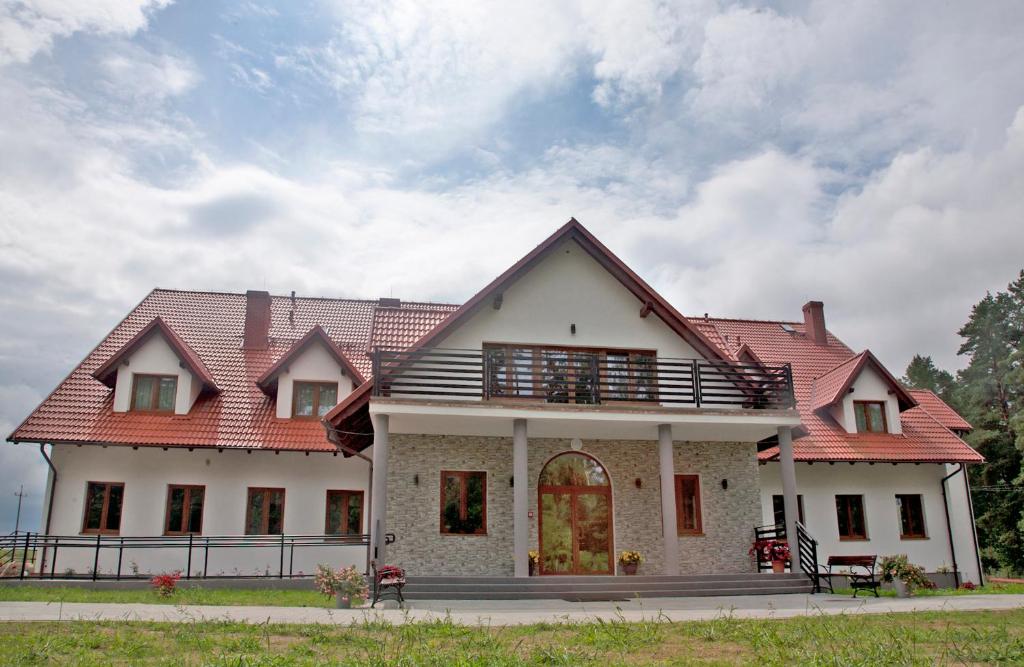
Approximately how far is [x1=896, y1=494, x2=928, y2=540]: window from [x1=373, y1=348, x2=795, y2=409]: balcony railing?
747cm

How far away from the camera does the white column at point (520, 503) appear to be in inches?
619

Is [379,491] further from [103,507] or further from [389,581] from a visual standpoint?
[103,507]

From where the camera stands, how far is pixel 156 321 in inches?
821

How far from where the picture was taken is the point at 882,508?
2292 centimetres

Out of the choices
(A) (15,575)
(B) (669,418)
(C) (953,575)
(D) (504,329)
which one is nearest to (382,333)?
(D) (504,329)

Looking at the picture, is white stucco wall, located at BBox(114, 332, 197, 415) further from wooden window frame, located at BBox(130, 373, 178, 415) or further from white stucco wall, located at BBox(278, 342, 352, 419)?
white stucco wall, located at BBox(278, 342, 352, 419)

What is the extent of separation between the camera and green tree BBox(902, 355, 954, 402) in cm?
4845

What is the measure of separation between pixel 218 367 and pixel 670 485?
1320 centimetres

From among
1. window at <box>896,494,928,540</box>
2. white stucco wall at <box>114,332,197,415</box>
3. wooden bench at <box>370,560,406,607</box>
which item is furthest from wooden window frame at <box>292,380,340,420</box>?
window at <box>896,494,928,540</box>

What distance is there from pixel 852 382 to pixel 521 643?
18.6m

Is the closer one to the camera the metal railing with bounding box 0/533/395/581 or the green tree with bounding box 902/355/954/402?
the metal railing with bounding box 0/533/395/581

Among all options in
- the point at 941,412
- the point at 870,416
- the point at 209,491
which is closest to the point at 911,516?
the point at 870,416

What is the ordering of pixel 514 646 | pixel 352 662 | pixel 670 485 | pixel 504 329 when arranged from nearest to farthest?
pixel 352 662 → pixel 514 646 → pixel 670 485 → pixel 504 329

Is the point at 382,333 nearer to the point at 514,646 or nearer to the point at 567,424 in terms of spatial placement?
the point at 567,424
